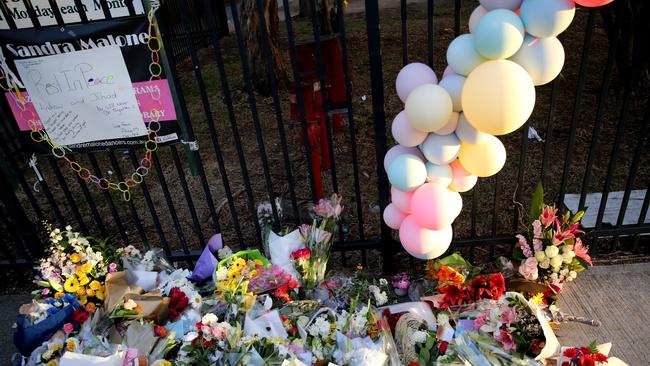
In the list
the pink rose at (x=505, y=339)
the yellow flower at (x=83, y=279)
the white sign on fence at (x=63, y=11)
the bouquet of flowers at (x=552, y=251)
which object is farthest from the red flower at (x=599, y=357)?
the white sign on fence at (x=63, y=11)

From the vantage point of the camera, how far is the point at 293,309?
8.39 feet

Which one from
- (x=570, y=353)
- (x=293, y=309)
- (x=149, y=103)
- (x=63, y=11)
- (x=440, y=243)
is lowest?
(x=293, y=309)

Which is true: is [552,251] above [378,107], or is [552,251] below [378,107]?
below

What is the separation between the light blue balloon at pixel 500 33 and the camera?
72.7 inches

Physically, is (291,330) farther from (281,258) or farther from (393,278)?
(393,278)

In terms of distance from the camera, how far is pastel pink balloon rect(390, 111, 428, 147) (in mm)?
2258

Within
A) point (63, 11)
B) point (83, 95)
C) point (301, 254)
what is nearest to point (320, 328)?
point (301, 254)

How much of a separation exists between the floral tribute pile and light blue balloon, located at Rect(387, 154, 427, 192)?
592 mm

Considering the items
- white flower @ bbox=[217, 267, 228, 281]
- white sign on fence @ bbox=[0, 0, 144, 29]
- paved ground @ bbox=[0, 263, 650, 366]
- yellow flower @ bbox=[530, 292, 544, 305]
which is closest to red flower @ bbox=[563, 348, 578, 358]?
yellow flower @ bbox=[530, 292, 544, 305]

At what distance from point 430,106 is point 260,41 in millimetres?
4780

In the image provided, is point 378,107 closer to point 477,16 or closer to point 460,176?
point 460,176

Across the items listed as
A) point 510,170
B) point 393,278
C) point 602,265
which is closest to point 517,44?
point 393,278

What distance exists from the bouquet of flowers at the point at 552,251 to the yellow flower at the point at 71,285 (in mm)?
2648

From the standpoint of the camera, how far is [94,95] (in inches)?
106
